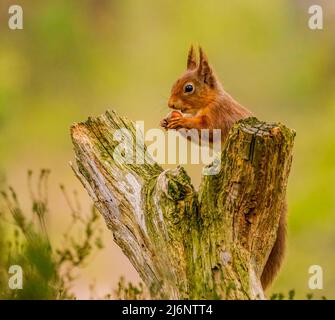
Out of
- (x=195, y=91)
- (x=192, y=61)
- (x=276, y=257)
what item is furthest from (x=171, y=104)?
(x=276, y=257)

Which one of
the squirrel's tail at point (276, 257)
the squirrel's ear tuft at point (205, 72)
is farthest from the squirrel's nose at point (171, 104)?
the squirrel's tail at point (276, 257)

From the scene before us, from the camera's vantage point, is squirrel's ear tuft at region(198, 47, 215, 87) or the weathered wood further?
squirrel's ear tuft at region(198, 47, 215, 87)

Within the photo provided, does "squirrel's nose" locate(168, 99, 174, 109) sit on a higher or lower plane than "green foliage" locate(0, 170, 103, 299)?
higher

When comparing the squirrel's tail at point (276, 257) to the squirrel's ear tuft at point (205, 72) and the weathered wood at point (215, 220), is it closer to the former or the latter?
the weathered wood at point (215, 220)

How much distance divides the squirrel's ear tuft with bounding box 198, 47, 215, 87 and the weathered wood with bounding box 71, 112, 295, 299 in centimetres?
104

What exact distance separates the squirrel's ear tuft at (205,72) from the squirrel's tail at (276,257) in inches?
35.5

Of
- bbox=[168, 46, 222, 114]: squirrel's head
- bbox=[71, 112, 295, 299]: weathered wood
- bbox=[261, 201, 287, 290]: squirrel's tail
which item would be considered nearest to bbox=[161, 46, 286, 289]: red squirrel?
bbox=[168, 46, 222, 114]: squirrel's head

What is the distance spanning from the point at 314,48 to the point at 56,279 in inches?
178

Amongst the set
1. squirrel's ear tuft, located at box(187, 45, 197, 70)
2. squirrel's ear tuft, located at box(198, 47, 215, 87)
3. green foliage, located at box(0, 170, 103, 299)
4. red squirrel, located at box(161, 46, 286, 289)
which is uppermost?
squirrel's ear tuft, located at box(187, 45, 197, 70)

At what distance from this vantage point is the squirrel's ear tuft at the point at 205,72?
14.2 feet

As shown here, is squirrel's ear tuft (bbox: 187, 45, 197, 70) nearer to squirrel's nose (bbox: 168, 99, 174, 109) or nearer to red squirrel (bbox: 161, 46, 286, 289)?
red squirrel (bbox: 161, 46, 286, 289)

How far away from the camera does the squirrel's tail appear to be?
3738 millimetres

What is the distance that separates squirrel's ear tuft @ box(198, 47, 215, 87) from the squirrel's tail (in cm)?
90

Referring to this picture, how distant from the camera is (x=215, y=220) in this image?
3266mm
